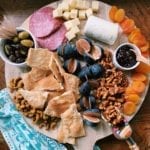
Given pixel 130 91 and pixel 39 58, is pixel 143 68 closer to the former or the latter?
pixel 130 91

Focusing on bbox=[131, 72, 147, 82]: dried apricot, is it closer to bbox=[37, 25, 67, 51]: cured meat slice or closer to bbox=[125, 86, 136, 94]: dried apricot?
bbox=[125, 86, 136, 94]: dried apricot

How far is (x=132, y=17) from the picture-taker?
1.20 m

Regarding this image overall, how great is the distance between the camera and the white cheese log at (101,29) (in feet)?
3.63

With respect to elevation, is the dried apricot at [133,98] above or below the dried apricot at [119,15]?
below

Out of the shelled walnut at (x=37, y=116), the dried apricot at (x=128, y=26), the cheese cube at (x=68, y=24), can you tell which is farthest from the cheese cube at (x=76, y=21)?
the shelled walnut at (x=37, y=116)

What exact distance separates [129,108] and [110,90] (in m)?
0.06

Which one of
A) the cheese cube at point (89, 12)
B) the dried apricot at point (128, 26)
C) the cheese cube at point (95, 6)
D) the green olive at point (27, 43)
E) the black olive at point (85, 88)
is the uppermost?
the cheese cube at point (95, 6)

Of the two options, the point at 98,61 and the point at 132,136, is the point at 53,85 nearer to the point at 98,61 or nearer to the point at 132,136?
the point at 98,61

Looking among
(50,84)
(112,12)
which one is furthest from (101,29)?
(50,84)

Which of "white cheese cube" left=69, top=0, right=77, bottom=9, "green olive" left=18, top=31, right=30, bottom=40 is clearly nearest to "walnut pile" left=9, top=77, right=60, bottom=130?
"green olive" left=18, top=31, right=30, bottom=40

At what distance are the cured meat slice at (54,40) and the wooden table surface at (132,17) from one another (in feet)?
0.37

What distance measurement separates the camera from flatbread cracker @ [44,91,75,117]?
1.09 meters

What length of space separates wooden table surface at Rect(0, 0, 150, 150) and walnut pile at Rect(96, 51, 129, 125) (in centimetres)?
9

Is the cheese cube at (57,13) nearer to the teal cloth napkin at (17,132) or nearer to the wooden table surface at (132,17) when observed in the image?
the wooden table surface at (132,17)
